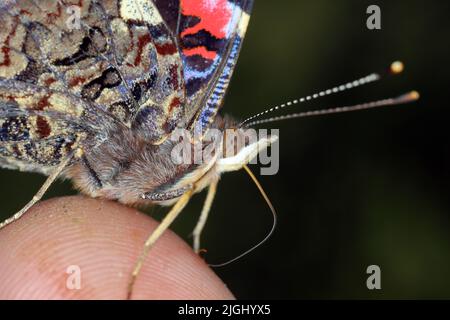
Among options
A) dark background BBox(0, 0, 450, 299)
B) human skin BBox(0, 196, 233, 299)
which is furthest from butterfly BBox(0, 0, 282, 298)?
dark background BBox(0, 0, 450, 299)

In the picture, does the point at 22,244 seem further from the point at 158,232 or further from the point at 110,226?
the point at 158,232

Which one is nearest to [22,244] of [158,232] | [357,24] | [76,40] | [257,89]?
[158,232]

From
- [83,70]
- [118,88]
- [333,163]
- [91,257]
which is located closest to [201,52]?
[118,88]

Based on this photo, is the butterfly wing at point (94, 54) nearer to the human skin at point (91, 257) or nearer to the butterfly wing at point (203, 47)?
the butterfly wing at point (203, 47)

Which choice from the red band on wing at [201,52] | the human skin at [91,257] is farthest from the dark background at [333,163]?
the red band on wing at [201,52]

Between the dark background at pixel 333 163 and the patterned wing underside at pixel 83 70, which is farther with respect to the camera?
the dark background at pixel 333 163

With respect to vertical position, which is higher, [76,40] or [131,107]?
[76,40]

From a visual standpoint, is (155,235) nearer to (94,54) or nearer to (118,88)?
(118,88)
